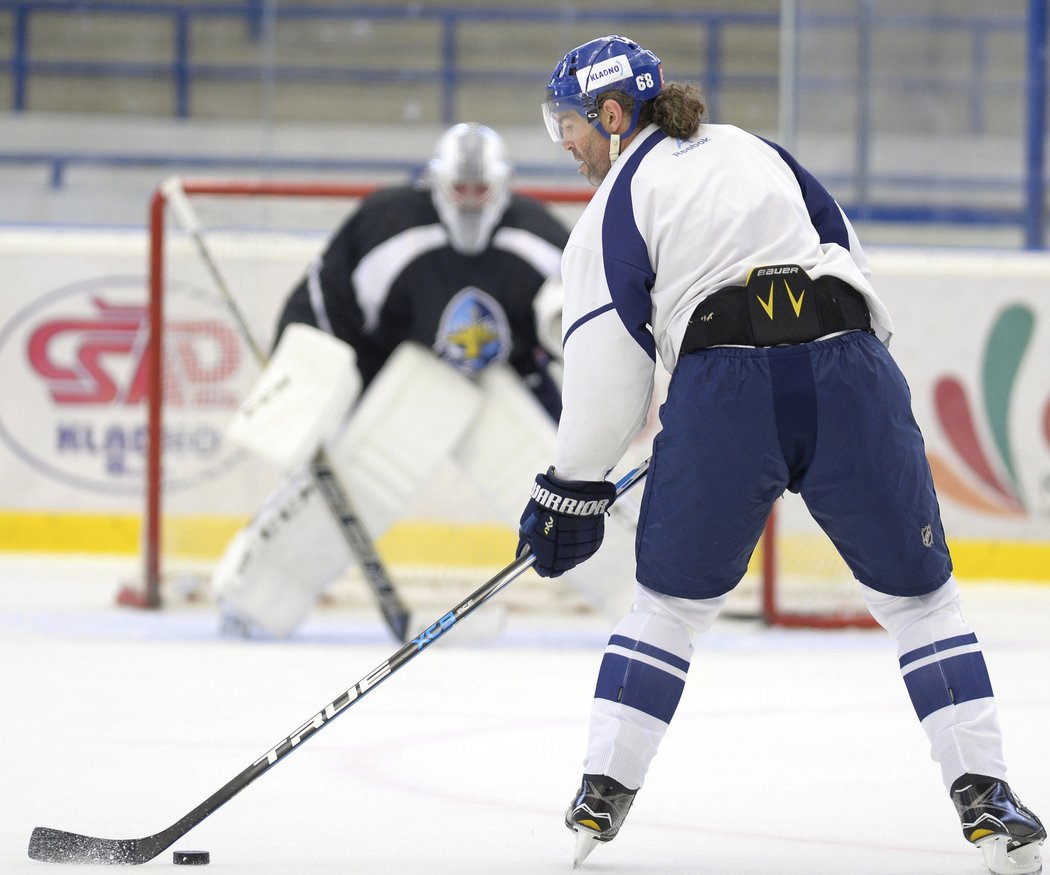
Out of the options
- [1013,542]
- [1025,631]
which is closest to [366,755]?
[1025,631]

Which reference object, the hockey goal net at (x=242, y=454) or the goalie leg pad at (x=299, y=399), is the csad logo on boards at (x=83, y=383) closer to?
the hockey goal net at (x=242, y=454)

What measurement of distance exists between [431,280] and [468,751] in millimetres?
1648

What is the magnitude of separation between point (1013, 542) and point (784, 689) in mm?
2192

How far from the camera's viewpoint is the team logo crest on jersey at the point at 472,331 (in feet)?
14.5

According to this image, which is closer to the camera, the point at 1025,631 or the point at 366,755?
the point at 366,755

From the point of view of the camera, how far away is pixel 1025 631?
185 inches

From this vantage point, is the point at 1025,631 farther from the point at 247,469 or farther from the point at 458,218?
the point at 247,469

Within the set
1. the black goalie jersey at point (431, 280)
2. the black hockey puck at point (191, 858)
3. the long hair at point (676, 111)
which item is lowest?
the black hockey puck at point (191, 858)

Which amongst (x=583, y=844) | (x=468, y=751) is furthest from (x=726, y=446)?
(x=468, y=751)

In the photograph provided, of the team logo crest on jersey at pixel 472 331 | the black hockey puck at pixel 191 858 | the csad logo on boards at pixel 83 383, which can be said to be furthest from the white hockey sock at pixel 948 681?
the csad logo on boards at pixel 83 383

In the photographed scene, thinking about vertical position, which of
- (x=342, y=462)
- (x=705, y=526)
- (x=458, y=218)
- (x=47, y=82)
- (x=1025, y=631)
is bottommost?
(x=1025, y=631)

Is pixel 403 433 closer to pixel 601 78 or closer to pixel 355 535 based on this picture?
pixel 355 535

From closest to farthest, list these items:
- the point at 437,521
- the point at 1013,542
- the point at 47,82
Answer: the point at 437,521
the point at 1013,542
the point at 47,82

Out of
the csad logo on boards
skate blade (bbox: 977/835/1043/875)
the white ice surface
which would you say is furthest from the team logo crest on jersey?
skate blade (bbox: 977/835/1043/875)
